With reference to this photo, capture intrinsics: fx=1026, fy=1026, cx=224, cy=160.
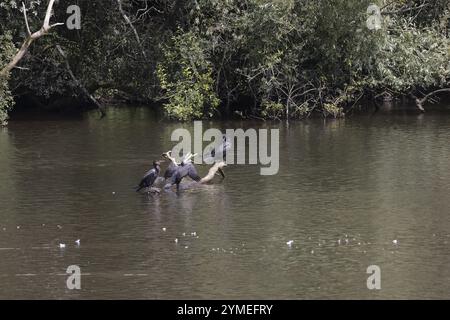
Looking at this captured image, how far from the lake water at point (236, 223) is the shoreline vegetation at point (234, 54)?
4086 millimetres

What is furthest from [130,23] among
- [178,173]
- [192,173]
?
[178,173]

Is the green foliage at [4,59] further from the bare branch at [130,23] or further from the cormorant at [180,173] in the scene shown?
the cormorant at [180,173]

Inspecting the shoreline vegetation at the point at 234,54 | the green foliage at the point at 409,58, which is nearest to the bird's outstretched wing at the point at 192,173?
the shoreline vegetation at the point at 234,54

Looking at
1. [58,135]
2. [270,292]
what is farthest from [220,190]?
[58,135]

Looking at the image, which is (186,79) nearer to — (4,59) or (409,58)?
(4,59)

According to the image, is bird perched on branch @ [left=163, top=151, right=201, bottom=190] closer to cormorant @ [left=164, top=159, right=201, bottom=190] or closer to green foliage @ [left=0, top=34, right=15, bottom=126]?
cormorant @ [left=164, top=159, right=201, bottom=190]

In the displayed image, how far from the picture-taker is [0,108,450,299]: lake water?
1252cm

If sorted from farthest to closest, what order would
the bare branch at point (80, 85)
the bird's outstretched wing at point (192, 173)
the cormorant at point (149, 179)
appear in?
the bare branch at point (80, 85) → the bird's outstretched wing at point (192, 173) → the cormorant at point (149, 179)

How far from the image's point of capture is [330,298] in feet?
38.8

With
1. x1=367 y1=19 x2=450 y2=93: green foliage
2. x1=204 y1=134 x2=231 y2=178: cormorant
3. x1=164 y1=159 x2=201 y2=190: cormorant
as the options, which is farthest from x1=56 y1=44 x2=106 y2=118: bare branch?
x1=164 y1=159 x2=201 y2=190: cormorant

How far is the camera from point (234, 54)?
30.1 meters

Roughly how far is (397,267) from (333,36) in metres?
16.6

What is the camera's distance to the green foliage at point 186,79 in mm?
29188

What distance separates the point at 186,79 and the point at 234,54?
1726 millimetres
